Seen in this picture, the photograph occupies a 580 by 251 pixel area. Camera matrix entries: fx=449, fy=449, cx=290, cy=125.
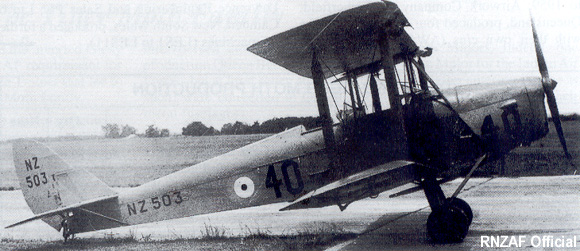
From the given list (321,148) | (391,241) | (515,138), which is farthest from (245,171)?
(515,138)

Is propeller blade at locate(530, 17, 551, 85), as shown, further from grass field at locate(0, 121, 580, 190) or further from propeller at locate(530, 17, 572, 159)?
grass field at locate(0, 121, 580, 190)

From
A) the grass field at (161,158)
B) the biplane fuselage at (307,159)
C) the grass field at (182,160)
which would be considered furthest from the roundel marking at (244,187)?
the grass field at (161,158)

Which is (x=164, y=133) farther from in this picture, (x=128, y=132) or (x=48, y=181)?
(x=48, y=181)

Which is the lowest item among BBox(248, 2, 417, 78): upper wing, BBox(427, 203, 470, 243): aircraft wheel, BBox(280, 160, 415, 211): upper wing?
BBox(427, 203, 470, 243): aircraft wheel

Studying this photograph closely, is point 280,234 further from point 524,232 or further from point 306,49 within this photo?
point 524,232

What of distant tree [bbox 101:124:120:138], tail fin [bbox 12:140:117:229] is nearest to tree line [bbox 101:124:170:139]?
distant tree [bbox 101:124:120:138]

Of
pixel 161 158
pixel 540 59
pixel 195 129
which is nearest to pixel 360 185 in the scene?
pixel 540 59
